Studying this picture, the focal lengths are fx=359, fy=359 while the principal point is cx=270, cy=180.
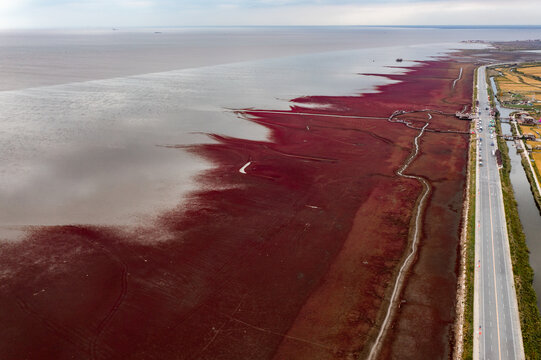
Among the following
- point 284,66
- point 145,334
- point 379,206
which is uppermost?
point 284,66

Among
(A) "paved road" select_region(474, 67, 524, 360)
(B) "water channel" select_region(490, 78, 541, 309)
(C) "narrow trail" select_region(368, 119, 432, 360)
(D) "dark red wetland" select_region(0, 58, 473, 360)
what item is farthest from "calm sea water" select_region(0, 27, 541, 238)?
(B) "water channel" select_region(490, 78, 541, 309)

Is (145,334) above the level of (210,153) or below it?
below

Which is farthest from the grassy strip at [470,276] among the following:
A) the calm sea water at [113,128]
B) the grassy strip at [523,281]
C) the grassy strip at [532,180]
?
the calm sea water at [113,128]

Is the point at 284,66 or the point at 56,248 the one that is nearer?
the point at 56,248

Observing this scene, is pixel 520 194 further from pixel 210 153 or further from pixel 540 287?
pixel 210 153

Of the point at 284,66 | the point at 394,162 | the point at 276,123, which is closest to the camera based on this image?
the point at 394,162

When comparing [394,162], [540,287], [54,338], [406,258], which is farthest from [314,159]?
[54,338]

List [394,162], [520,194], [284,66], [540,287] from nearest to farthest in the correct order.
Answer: [540,287]
[520,194]
[394,162]
[284,66]
